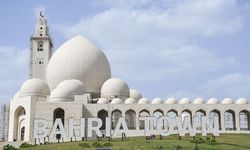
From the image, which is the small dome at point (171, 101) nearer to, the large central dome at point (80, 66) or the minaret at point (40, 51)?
the large central dome at point (80, 66)

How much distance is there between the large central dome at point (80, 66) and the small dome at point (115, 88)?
258 centimetres

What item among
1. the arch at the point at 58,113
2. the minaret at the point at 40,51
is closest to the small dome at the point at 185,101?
the arch at the point at 58,113

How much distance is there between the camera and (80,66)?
6062 cm

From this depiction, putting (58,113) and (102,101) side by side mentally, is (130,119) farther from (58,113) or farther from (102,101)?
(58,113)

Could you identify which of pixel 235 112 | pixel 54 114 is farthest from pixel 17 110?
pixel 235 112

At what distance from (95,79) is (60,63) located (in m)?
5.82

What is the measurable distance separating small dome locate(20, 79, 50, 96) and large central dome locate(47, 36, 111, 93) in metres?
3.89

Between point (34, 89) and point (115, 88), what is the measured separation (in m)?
11.3

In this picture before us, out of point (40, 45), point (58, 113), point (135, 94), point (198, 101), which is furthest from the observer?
point (40, 45)

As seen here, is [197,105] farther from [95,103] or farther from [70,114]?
[70,114]

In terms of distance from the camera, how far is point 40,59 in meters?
69.4

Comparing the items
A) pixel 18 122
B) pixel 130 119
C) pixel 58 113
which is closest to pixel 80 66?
pixel 58 113

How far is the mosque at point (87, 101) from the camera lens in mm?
53781

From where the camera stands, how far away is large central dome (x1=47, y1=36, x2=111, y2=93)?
60.6 metres
